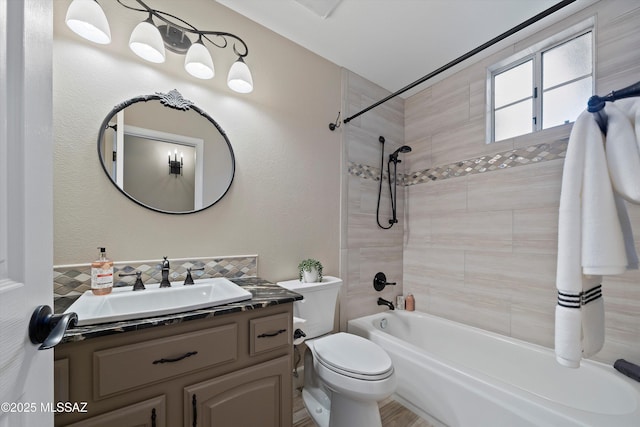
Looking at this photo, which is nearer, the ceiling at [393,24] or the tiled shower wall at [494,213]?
the tiled shower wall at [494,213]

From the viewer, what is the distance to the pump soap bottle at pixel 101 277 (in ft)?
3.65

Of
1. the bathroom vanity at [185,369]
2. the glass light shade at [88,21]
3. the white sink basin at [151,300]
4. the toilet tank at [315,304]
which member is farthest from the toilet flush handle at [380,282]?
the glass light shade at [88,21]

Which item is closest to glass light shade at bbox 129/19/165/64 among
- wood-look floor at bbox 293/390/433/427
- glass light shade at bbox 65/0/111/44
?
glass light shade at bbox 65/0/111/44

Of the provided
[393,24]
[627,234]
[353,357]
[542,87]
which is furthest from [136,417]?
[542,87]

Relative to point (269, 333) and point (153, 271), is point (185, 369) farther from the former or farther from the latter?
point (153, 271)

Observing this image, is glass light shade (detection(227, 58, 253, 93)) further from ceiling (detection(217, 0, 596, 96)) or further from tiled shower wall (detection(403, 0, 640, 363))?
tiled shower wall (detection(403, 0, 640, 363))

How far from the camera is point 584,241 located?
931mm

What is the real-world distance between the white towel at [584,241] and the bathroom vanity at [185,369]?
108 cm

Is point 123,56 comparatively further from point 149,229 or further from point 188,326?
point 188,326

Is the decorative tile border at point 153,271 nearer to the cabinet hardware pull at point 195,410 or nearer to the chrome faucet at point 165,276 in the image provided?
the chrome faucet at point 165,276

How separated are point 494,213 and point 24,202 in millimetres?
2424

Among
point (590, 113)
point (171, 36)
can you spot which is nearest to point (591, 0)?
point (590, 113)

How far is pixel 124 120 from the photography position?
130 centimetres

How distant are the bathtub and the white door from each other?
5.53 feet
